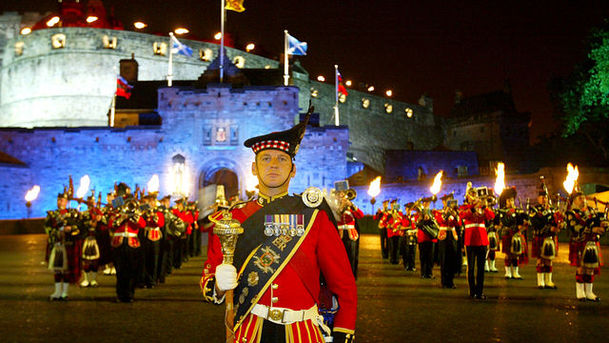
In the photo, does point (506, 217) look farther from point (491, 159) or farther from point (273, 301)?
point (491, 159)

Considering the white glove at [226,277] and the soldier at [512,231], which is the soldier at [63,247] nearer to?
the white glove at [226,277]

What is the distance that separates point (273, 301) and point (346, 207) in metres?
9.97

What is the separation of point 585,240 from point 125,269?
29.2 feet

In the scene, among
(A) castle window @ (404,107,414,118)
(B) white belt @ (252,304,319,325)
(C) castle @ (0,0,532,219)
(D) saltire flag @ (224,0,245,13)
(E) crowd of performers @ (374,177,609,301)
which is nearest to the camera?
(B) white belt @ (252,304,319,325)

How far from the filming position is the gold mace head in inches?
144

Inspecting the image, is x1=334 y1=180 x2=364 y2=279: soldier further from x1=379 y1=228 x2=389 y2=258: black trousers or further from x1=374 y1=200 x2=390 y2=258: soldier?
x1=379 y1=228 x2=389 y2=258: black trousers

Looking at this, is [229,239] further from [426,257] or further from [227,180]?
[227,180]

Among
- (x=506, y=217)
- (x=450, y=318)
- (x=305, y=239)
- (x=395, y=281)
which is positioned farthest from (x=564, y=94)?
(x=305, y=239)

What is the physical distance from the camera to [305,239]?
3.88 m

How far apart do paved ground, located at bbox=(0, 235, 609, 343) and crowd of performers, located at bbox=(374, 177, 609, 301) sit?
546 millimetres

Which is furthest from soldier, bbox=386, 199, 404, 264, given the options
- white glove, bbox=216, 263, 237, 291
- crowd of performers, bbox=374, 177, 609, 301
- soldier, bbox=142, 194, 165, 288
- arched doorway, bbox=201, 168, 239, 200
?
arched doorway, bbox=201, 168, 239, 200

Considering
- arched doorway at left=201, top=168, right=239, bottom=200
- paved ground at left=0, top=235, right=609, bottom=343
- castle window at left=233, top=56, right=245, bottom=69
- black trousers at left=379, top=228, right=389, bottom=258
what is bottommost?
paved ground at left=0, top=235, right=609, bottom=343

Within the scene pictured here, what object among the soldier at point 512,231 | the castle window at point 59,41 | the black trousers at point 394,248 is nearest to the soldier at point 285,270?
the soldier at point 512,231

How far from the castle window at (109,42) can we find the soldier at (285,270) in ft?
210
